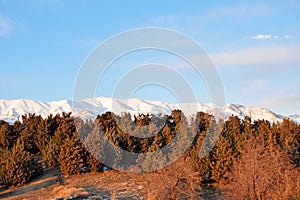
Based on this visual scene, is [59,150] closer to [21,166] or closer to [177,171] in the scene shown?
[21,166]

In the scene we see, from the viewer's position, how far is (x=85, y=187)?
23.8 meters

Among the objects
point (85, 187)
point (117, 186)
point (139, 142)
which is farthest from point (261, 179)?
point (139, 142)

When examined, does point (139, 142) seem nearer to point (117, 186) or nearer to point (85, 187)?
point (117, 186)

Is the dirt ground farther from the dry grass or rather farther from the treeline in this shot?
the treeline

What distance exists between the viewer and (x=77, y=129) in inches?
1151

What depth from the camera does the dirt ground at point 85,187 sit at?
71.5ft

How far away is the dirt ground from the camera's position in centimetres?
2178

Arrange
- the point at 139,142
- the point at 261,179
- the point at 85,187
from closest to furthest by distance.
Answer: the point at 261,179 → the point at 85,187 → the point at 139,142

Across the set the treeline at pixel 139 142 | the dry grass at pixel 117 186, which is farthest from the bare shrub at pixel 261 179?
the treeline at pixel 139 142

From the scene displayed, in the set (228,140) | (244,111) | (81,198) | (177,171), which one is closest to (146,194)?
(177,171)

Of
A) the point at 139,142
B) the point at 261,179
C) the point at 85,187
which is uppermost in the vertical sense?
the point at 139,142

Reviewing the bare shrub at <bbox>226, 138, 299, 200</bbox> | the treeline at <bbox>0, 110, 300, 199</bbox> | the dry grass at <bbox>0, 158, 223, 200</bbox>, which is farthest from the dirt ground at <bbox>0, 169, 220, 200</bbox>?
the bare shrub at <bbox>226, 138, 299, 200</bbox>

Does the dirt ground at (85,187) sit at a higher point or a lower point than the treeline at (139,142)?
lower

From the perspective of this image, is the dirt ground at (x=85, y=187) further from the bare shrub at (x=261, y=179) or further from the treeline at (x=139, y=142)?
the bare shrub at (x=261, y=179)
